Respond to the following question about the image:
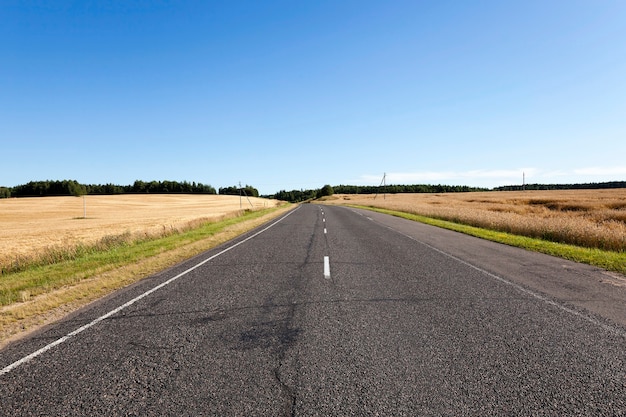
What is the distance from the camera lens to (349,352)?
3635 millimetres

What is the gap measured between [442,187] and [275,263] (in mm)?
167289

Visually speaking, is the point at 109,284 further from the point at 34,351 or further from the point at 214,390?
the point at 214,390

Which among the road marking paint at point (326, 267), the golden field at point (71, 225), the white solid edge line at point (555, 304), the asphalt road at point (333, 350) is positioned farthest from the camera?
the golden field at point (71, 225)

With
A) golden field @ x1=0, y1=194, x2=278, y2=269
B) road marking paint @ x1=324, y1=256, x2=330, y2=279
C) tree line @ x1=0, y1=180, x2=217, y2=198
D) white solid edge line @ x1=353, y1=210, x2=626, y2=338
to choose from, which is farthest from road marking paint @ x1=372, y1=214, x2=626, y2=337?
tree line @ x1=0, y1=180, x2=217, y2=198

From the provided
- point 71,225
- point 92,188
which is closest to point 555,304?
point 71,225

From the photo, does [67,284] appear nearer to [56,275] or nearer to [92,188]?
[56,275]

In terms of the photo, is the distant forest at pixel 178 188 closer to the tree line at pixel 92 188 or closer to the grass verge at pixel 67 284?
the tree line at pixel 92 188

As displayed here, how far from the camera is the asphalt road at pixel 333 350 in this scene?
2785 millimetres

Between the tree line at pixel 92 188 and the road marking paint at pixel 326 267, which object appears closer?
the road marking paint at pixel 326 267

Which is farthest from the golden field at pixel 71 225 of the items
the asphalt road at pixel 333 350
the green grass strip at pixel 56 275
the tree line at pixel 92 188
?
the tree line at pixel 92 188

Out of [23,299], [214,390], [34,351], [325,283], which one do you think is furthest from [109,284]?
[214,390]

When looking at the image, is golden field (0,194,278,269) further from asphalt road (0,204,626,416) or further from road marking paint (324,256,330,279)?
road marking paint (324,256,330,279)

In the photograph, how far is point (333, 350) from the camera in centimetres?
368

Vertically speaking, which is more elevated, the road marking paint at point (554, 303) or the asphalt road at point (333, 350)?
the asphalt road at point (333, 350)
